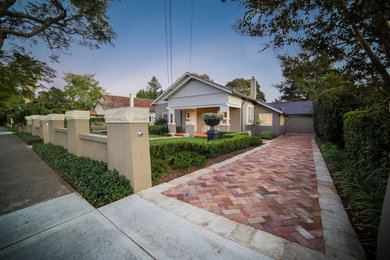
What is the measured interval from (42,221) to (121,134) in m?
1.80

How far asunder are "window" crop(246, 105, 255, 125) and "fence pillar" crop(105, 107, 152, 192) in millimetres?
13113

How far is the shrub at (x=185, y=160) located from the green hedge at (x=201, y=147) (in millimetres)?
309

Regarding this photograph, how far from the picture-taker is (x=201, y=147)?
5891 mm

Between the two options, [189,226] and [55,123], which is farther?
[55,123]

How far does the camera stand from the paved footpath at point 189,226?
173cm

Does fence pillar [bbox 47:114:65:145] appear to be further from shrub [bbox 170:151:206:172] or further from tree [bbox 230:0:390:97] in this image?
tree [bbox 230:0:390:97]

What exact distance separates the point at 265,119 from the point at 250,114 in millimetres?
1570

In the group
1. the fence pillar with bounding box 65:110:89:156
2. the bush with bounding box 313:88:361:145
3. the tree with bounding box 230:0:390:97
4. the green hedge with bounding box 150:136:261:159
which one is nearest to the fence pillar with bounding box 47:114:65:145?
the fence pillar with bounding box 65:110:89:156

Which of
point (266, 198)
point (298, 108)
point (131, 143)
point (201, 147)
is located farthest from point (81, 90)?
point (298, 108)

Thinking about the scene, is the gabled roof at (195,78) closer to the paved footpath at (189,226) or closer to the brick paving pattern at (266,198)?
the brick paving pattern at (266,198)

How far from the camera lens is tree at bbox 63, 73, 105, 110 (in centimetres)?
2269

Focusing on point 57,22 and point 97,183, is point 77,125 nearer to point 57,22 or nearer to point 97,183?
point 97,183

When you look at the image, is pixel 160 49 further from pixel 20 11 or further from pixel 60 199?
pixel 60 199

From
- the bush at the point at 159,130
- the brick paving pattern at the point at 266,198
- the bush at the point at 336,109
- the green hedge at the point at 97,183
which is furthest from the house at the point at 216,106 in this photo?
the green hedge at the point at 97,183
